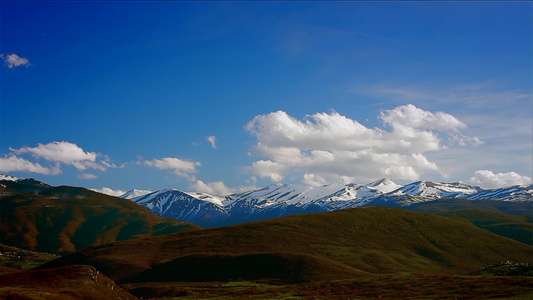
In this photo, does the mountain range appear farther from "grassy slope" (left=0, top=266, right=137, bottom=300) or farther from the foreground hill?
the foreground hill

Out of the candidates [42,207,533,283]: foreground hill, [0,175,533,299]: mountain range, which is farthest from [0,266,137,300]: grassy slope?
[42,207,533,283]: foreground hill

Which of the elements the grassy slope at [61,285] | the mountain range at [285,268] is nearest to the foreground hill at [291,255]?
the mountain range at [285,268]

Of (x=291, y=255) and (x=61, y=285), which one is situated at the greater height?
(x=61, y=285)

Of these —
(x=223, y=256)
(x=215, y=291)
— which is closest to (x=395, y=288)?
(x=215, y=291)

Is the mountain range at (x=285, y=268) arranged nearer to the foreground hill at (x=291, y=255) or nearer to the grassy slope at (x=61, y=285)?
the grassy slope at (x=61, y=285)

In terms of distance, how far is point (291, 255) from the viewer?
485 feet

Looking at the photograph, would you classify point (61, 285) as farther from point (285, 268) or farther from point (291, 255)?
point (291, 255)

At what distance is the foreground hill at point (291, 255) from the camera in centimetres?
13888

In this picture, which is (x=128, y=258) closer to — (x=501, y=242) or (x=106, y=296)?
(x=106, y=296)

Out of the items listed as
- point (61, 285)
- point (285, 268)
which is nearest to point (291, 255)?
point (285, 268)

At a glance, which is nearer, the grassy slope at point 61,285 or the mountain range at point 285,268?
the grassy slope at point 61,285

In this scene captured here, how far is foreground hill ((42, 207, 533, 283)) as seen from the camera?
138875 millimetres

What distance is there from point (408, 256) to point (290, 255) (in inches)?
2099

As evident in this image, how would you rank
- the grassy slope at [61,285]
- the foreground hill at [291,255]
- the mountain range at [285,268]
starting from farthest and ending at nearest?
the foreground hill at [291,255], the mountain range at [285,268], the grassy slope at [61,285]
